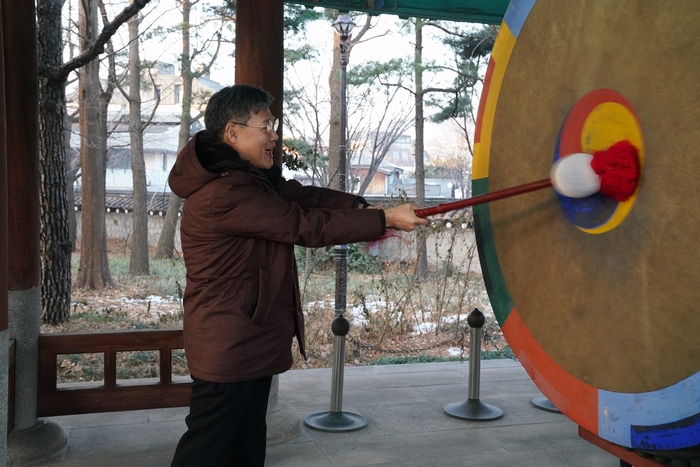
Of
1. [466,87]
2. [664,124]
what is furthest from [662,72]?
[466,87]

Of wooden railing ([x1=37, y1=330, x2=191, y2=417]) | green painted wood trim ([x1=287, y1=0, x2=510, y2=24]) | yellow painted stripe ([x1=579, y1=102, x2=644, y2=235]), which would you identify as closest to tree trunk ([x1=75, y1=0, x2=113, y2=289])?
green painted wood trim ([x1=287, y1=0, x2=510, y2=24])

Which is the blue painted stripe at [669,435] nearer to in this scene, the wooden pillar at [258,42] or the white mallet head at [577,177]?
the white mallet head at [577,177]

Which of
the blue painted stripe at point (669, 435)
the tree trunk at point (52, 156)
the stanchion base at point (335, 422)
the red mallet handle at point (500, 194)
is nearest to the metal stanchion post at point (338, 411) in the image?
the stanchion base at point (335, 422)

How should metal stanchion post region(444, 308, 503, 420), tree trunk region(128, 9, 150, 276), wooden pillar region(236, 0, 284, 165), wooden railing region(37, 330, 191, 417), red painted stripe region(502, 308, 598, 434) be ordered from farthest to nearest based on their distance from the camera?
tree trunk region(128, 9, 150, 276)
metal stanchion post region(444, 308, 503, 420)
wooden pillar region(236, 0, 284, 165)
wooden railing region(37, 330, 191, 417)
red painted stripe region(502, 308, 598, 434)

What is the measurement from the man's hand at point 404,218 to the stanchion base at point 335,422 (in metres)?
2.18

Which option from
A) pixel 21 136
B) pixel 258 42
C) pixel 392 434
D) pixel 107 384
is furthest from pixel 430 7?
pixel 107 384

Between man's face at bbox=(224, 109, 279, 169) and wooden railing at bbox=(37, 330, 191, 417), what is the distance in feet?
5.57

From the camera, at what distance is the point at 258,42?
4.05 metres

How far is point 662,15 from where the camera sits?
6.14 ft

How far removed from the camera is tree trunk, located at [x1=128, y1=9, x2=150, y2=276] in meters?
13.7

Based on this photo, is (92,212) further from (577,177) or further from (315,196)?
(577,177)

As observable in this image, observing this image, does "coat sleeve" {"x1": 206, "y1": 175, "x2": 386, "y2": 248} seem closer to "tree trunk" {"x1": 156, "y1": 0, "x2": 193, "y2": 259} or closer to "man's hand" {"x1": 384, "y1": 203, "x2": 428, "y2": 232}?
"man's hand" {"x1": 384, "y1": 203, "x2": 428, "y2": 232}

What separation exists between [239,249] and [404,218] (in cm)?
58

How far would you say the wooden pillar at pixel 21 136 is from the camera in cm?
364
